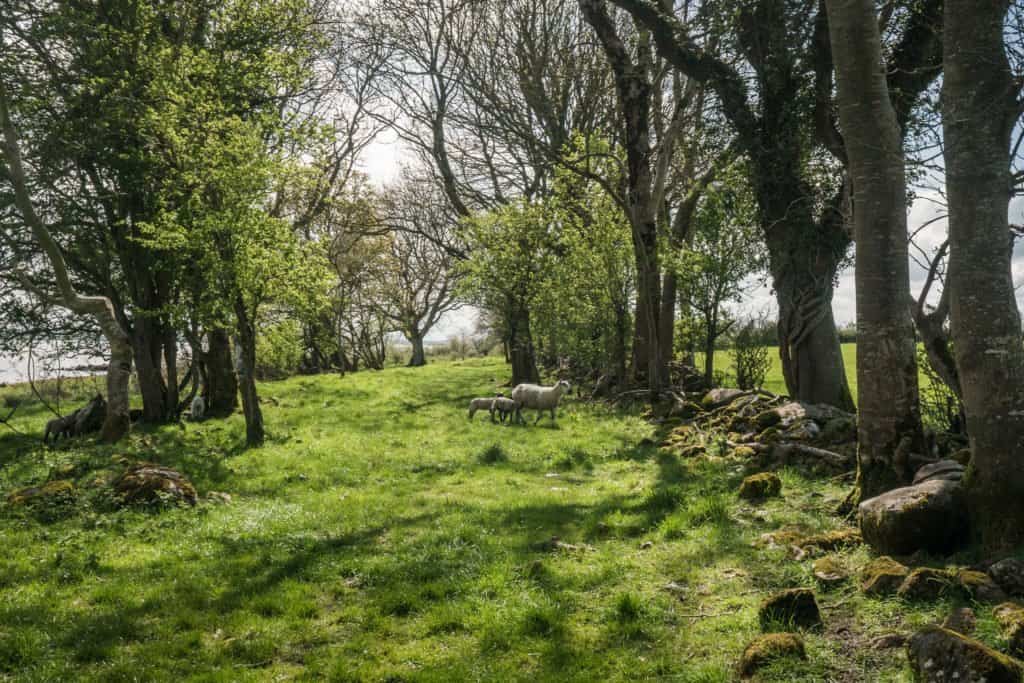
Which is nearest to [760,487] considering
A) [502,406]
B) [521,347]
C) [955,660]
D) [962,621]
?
[962,621]

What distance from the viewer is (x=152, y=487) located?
11734 millimetres

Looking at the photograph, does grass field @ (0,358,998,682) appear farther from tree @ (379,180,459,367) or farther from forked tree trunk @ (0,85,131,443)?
tree @ (379,180,459,367)

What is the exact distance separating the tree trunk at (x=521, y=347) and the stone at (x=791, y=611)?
77.4ft

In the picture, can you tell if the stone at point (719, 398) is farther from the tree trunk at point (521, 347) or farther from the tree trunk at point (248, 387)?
the tree trunk at point (248, 387)

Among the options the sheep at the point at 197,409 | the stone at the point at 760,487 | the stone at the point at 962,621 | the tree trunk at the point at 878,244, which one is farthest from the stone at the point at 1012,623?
the sheep at the point at 197,409

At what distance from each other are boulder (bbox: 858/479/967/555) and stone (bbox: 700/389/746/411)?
1037 cm

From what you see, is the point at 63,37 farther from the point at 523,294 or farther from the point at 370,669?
the point at 370,669

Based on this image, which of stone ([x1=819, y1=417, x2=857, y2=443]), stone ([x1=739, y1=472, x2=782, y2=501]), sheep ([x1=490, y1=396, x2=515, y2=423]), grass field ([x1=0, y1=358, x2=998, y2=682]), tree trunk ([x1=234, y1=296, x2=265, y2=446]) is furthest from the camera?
sheep ([x1=490, y1=396, x2=515, y2=423])

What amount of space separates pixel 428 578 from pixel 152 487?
6529 millimetres

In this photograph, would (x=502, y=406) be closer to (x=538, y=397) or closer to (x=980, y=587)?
(x=538, y=397)

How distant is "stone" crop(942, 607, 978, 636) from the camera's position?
5035mm

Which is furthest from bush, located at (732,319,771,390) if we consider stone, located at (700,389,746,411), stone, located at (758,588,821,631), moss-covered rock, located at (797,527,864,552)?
stone, located at (758,588,821,631)

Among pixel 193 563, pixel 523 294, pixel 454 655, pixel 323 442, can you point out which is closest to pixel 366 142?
pixel 523 294

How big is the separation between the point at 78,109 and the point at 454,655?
21.9 metres
